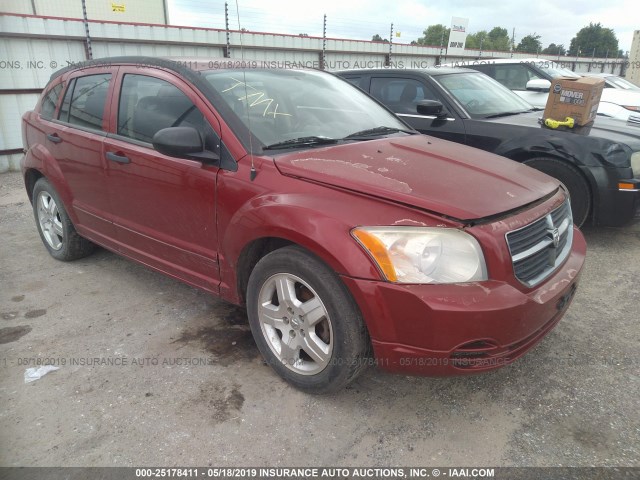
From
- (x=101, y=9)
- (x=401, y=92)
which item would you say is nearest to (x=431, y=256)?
(x=401, y=92)

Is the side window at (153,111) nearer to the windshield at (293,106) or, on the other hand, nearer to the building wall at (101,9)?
the windshield at (293,106)

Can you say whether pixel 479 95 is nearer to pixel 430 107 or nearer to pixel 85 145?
pixel 430 107

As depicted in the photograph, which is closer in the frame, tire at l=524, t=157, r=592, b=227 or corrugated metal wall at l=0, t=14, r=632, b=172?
tire at l=524, t=157, r=592, b=227

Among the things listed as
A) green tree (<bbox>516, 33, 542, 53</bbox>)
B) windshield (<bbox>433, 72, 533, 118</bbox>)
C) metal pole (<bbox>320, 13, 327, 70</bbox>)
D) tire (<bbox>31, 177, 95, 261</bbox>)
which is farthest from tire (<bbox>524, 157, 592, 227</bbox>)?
green tree (<bbox>516, 33, 542, 53</bbox>)

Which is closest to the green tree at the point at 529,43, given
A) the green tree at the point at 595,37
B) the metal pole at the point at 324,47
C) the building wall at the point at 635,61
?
the green tree at the point at 595,37

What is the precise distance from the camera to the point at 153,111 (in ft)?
10.1

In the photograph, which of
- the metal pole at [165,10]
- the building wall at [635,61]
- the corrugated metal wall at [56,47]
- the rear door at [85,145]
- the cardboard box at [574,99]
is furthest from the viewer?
the metal pole at [165,10]

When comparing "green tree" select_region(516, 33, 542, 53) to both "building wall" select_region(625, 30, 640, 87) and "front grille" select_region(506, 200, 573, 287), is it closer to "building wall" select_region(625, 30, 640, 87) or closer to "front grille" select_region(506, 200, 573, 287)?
"building wall" select_region(625, 30, 640, 87)

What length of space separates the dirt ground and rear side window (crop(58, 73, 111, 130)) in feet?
4.53

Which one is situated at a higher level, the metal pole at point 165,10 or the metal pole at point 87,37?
the metal pole at point 165,10

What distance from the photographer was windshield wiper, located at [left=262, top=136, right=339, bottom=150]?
2646 mm

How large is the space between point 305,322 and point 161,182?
4.32ft

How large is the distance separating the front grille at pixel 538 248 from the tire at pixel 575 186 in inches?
83.0

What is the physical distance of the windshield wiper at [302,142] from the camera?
104 inches
